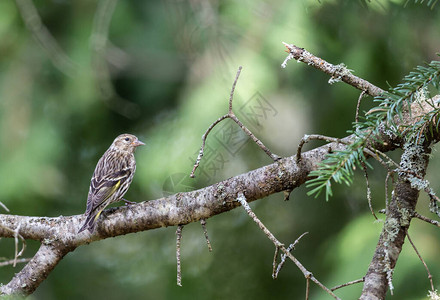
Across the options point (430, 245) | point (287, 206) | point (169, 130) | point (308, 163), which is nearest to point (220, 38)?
point (169, 130)

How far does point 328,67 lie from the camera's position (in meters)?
2.24

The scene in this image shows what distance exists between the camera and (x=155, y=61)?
3.71m

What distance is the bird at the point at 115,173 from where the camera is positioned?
3.15m

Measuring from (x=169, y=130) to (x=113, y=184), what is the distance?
1.57 ft

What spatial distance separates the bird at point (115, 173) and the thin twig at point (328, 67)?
1345mm

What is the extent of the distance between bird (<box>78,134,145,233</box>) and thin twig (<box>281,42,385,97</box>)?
53.0 inches

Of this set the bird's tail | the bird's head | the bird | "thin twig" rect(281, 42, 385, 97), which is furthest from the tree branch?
the bird's head

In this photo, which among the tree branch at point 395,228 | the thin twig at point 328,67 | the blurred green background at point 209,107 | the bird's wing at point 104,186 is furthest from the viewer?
the bird's wing at point 104,186

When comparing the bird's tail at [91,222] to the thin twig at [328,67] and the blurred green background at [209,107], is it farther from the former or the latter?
the thin twig at [328,67]

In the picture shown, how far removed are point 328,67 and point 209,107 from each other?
867 millimetres

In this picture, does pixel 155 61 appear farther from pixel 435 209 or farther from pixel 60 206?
pixel 435 209

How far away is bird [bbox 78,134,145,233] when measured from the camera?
10.3ft

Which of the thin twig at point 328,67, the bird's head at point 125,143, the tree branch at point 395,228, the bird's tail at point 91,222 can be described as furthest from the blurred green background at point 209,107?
the tree branch at point 395,228

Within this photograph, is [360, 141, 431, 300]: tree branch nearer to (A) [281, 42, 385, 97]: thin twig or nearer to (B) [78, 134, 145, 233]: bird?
(A) [281, 42, 385, 97]: thin twig
